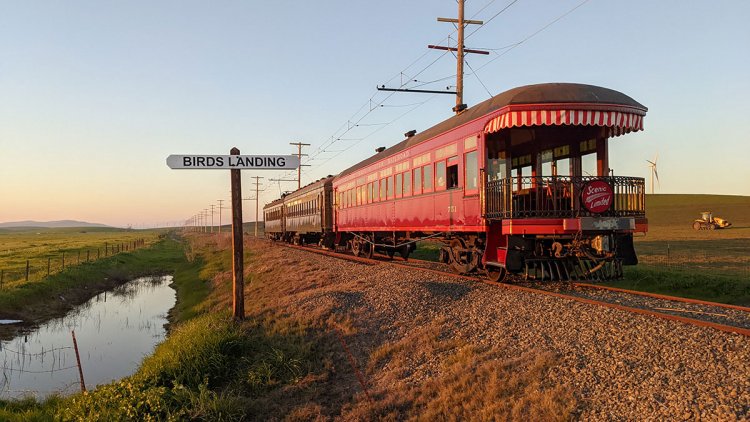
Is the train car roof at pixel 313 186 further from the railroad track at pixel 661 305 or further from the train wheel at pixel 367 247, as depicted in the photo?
the railroad track at pixel 661 305

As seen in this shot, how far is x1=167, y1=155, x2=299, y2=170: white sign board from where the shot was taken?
8422 mm

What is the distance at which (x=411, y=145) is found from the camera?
1377 centimetres

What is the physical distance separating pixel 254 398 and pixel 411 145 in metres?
8.80

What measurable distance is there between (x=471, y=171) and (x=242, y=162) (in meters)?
4.64

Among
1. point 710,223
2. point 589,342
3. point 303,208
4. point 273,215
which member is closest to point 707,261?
point 589,342

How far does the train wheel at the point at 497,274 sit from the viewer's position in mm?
10227

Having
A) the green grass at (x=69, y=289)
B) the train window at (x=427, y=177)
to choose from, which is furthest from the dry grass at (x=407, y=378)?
the green grass at (x=69, y=289)

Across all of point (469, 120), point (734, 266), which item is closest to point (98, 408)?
point (469, 120)

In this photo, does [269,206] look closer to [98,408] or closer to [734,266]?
[734,266]

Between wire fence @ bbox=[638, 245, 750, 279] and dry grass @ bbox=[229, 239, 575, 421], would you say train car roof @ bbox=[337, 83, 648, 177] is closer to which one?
dry grass @ bbox=[229, 239, 575, 421]

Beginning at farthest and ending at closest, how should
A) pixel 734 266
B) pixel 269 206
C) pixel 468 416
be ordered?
pixel 269 206 → pixel 734 266 → pixel 468 416

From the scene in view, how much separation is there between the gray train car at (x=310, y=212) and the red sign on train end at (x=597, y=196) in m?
15.5

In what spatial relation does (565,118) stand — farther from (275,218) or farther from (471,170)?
(275,218)

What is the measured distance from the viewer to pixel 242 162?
870cm
